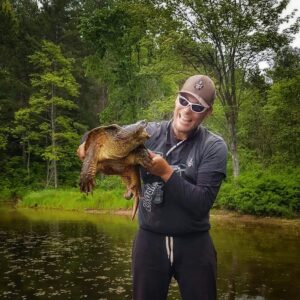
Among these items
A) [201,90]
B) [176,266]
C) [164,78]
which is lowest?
[176,266]

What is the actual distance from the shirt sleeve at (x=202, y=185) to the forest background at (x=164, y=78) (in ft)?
50.3

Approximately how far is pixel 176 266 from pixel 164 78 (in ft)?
91.5

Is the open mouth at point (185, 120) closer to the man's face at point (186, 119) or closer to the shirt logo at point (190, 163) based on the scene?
the man's face at point (186, 119)

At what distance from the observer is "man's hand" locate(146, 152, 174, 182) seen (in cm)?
276

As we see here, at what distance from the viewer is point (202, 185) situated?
2.93 meters

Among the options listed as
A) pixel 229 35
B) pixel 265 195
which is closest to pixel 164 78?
pixel 229 35

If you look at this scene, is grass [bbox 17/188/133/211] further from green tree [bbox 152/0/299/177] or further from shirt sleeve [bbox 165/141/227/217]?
shirt sleeve [bbox 165/141/227/217]

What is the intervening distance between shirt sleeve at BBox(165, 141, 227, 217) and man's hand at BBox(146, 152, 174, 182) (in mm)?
31

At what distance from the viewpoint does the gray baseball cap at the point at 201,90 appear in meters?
3.06

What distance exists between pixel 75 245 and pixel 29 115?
948 inches

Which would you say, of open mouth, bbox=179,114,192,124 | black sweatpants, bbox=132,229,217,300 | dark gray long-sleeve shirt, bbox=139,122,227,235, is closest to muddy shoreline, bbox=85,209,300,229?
black sweatpants, bbox=132,229,217,300

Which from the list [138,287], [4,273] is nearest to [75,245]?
[4,273]

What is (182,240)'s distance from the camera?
3074 millimetres

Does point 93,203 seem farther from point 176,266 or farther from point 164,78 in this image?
point 176,266
